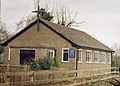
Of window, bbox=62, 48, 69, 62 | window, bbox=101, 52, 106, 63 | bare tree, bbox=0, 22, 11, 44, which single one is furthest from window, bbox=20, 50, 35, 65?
bare tree, bbox=0, 22, 11, 44

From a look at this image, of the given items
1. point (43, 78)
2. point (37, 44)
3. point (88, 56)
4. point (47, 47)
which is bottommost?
point (43, 78)

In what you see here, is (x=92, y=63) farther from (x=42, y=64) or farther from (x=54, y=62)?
(x=42, y=64)

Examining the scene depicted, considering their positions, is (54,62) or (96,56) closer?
(54,62)

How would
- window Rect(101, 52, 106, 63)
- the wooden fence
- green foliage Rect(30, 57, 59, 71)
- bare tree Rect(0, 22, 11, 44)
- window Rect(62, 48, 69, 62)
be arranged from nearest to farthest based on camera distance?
the wooden fence
green foliage Rect(30, 57, 59, 71)
window Rect(62, 48, 69, 62)
window Rect(101, 52, 106, 63)
bare tree Rect(0, 22, 11, 44)

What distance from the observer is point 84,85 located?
87.6 ft

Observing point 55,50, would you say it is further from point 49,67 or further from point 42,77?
point 42,77

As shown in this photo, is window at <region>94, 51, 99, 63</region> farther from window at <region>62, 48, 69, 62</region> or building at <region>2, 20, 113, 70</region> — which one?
window at <region>62, 48, 69, 62</region>

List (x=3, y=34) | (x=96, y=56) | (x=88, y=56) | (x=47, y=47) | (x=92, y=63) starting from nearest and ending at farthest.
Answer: (x=47, y=47) < (x=88, y=56) < (x=92, y=63) < (x=96, y=56) < (x=3, y=34)

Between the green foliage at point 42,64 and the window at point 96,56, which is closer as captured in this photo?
the green foliage at point 42,64

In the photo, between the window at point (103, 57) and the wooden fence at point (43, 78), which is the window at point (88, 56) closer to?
the window at point (103, 57)

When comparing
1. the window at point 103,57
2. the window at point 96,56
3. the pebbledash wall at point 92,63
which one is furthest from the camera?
the window at point 103,57

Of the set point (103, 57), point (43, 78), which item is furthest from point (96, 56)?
point (43, 78)

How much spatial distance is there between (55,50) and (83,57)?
3.75 m

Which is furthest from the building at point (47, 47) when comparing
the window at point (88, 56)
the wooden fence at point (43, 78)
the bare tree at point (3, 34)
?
the bare tree at point (3, 34)
